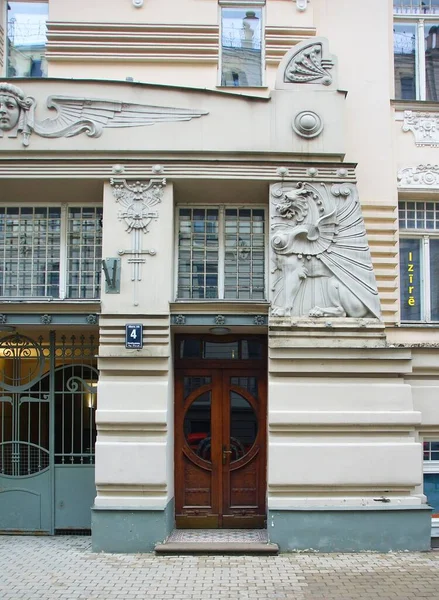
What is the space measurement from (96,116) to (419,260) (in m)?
5.66

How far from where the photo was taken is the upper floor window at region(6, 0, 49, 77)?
10.3 metres

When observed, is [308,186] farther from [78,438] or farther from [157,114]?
[78,438]

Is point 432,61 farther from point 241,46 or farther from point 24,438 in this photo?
point 24,438

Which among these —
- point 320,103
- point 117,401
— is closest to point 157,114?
point 320,103

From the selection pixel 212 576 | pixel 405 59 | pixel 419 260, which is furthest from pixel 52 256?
pixel 405 59

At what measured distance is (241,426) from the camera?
10.0 meters

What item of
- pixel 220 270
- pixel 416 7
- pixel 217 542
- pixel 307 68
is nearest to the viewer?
pixel 217 542

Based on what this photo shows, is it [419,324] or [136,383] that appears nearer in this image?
[136,383]

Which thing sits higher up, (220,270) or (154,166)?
(154,166)

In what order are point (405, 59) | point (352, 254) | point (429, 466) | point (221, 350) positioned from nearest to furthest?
1. point (352, 254)
2. point (429, 466)
3. point (221, 350)
4. point (405, 59)

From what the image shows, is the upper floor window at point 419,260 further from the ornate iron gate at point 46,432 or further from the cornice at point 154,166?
the ornate iron gate at point 46,432

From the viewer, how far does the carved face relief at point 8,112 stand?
30.7ft

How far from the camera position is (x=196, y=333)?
1004 cm

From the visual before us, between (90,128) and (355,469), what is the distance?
6335 mm
